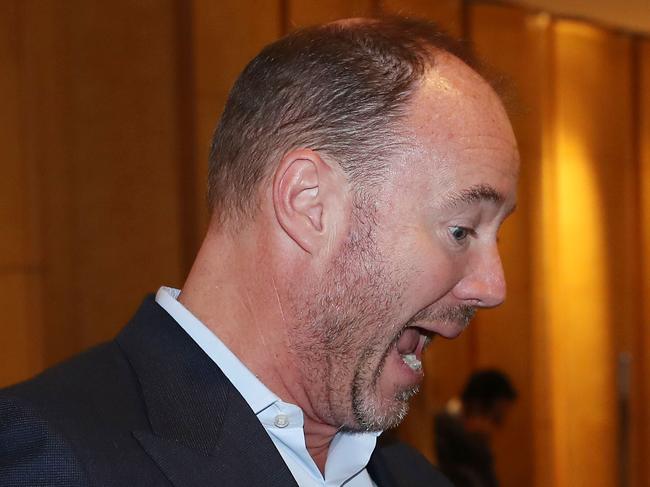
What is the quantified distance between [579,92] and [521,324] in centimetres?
181

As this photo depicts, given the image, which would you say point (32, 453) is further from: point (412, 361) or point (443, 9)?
point (443, 9)

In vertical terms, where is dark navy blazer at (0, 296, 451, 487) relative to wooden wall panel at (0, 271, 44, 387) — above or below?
above

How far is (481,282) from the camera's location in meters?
1.27

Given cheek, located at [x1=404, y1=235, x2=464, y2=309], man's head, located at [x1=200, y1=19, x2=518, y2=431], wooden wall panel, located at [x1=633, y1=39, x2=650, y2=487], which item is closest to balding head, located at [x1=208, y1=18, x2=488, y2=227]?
man's head, located at [x1=200, y1=19, x2=518, y2=431]

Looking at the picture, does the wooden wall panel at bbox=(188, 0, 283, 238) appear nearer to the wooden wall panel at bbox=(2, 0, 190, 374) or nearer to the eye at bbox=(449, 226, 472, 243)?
the wooden wall panel at bbox=(2, 0, 190, 374)

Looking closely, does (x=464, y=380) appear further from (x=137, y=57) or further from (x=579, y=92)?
(x=137, y=57)

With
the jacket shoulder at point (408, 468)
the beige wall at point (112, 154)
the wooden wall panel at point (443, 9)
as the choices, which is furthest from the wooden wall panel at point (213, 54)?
the jacket shoulder at point (408, 468)

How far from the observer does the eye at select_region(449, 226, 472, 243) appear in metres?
1.22

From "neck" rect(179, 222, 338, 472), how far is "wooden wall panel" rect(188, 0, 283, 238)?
2630 millimetres

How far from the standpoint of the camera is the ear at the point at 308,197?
1.21 metres

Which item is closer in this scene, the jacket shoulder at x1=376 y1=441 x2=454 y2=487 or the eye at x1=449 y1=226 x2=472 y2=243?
the eye at x1=449 y1=226 x2=472 y2=243

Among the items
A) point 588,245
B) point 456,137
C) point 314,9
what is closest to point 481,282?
point 456,137

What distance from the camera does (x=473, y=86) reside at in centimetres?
128

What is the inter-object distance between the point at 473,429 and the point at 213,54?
2.20 meters
